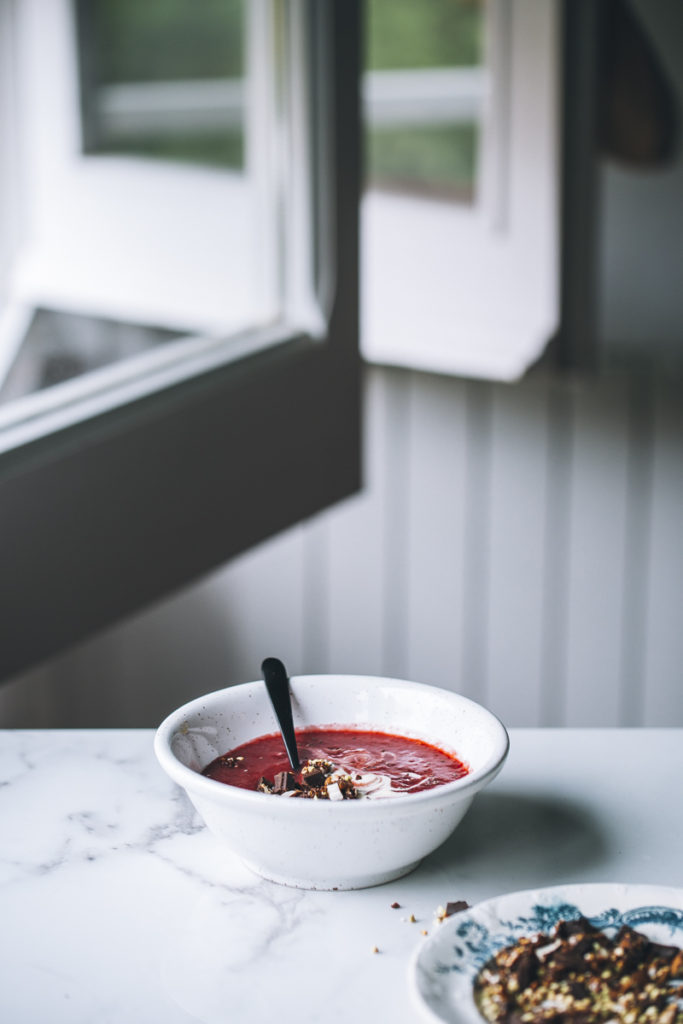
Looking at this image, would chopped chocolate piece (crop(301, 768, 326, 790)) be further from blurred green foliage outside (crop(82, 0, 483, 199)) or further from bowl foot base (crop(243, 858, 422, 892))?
blurred green foliage outside (crop(82, 0, 483, 199))

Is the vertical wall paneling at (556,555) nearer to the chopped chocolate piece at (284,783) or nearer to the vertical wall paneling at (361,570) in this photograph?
the vertical wall paneling at (361,570)

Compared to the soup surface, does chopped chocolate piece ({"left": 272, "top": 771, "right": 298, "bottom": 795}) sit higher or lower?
higher

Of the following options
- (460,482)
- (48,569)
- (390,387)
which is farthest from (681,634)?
(48,569)

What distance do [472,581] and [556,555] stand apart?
167mm

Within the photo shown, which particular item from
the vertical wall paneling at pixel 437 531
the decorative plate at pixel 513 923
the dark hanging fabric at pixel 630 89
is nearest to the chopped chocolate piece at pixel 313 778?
the decorative plate at pixel 513 923

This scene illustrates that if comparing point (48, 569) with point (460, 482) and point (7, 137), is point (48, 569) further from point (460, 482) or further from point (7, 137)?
point (460, 482)

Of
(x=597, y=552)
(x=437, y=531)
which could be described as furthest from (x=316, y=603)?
(x=597, y=552)

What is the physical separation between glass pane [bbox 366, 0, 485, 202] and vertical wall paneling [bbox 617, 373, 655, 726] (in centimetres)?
46

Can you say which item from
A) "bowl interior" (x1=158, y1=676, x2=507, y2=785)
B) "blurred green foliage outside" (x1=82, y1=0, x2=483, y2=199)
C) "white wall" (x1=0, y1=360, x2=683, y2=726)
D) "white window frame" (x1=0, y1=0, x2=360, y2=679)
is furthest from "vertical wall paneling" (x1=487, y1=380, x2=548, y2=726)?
"bowl interior" (x1=158, y1=676, x2=507, y2=785)

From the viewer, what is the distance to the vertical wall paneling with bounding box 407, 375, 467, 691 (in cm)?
207

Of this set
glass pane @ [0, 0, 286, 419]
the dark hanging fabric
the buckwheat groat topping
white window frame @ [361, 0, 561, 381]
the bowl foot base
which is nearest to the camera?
the buckwheat groat topping

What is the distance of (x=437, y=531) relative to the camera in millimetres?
2123

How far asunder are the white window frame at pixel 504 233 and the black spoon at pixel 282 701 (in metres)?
0.85

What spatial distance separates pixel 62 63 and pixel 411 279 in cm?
70
